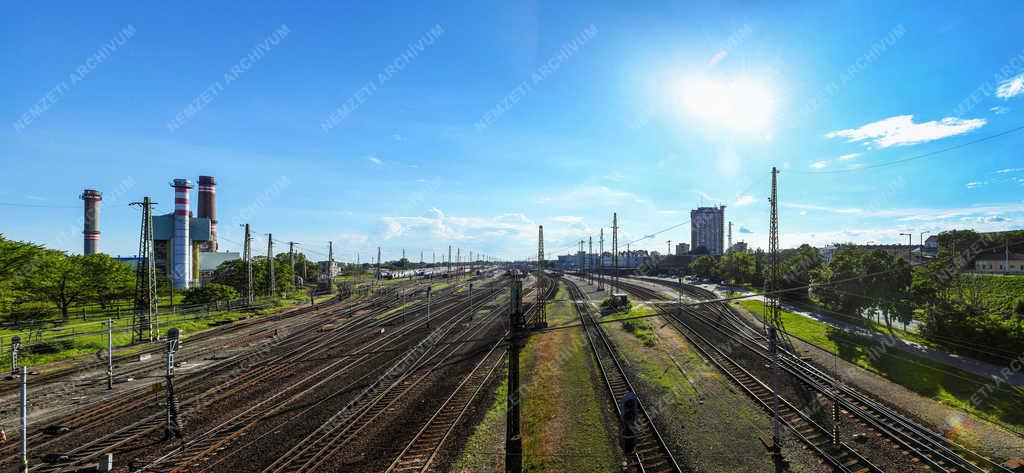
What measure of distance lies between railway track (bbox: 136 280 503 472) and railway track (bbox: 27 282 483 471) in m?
2.26

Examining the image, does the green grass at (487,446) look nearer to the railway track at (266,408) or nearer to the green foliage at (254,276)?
the railway track at (266,408)

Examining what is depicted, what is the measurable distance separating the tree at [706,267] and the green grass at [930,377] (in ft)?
186

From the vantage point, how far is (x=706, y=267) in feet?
290

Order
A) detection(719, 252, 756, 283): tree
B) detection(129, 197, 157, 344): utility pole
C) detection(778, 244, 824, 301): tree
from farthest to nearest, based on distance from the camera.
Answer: detection(719, 252, 756, 283): tree < detection(778, 244, 824, 301): tree < detection(129, 197, 157, 344): utility pole

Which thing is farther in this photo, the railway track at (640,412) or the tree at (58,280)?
the tree at (58,280)

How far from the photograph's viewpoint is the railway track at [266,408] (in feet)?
43.4

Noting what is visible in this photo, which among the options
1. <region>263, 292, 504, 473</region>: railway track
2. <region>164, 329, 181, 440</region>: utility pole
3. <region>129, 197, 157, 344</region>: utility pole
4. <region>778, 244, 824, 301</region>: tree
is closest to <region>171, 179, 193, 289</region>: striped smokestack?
<region>129, 197, 157, 344</region>: utility pole

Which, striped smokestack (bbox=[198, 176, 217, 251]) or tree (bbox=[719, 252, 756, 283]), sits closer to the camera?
tree (bbox=[719, 252, 756, 283])

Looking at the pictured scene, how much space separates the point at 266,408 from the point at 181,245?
6820 centimetres

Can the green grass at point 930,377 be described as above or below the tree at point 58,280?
below

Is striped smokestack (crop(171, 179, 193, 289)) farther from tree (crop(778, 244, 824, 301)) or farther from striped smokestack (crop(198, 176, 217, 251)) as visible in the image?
tree (crop(778, 244, 824, 301))

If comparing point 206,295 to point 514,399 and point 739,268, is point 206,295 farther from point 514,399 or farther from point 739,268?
point 739,268

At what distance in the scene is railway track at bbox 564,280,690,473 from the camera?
42.8 ft

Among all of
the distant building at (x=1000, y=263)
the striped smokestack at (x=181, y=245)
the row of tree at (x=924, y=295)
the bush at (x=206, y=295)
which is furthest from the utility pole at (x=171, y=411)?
the distant building at (x=1000, y=263)
